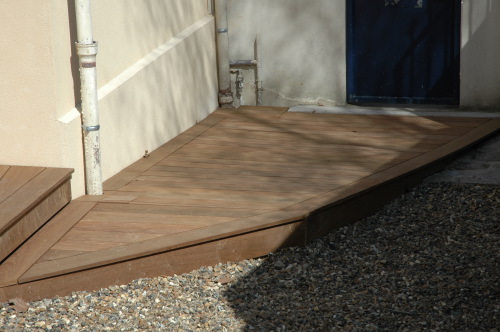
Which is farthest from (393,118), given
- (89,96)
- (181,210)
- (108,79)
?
(89,96)

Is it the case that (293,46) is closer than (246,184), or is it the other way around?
(246,184)

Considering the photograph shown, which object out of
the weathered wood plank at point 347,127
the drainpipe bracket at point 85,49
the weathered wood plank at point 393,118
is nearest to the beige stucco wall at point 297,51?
the weathered wood plank at point 393,118

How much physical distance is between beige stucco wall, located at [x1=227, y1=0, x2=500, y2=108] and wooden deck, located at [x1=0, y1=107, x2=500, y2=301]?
0.47m

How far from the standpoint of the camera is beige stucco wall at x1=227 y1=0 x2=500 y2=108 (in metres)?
7.34

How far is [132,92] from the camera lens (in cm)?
577

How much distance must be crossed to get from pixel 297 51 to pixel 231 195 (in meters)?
2.72

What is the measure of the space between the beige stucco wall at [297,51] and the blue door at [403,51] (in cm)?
11

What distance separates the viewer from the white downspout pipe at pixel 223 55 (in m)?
7.39

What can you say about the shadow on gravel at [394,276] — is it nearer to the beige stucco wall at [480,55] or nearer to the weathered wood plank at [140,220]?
the weathered wood plank at [140,220]

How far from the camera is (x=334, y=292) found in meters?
4.29

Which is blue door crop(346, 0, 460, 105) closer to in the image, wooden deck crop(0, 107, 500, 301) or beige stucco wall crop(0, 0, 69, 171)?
wooden deck crop(0, 107, 500, 301)

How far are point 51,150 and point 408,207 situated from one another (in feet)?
7.14

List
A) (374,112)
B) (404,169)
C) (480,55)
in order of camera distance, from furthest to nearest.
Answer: (374,112), (480,55), (404,169)

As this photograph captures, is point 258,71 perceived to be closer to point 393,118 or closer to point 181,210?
point 393,118
